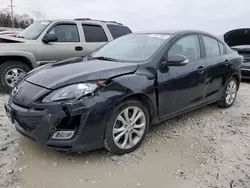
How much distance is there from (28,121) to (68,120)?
0.44 m

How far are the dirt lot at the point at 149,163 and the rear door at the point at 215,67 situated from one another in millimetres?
755

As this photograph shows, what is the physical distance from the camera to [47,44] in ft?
19.8

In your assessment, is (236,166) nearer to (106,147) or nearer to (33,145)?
(106,147)

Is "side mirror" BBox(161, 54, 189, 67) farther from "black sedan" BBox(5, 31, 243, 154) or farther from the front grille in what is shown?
the front grille

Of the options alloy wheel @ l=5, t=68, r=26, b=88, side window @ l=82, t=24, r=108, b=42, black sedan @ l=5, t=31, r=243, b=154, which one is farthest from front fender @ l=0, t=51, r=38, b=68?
black sedan @ l=5, t=31, r=243, b=154

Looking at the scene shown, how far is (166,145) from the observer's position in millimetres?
3506

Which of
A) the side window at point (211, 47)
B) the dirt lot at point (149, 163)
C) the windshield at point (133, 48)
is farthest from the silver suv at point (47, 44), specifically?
the side window at point (211, 47)

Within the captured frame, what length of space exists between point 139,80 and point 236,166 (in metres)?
1.49

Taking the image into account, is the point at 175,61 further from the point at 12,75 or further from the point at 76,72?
the point at 12,75

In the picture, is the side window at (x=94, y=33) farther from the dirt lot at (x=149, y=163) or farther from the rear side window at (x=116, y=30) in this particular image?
the dirt lot at (x=149, y=163)

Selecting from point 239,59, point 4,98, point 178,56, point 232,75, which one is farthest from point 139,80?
point 4,98

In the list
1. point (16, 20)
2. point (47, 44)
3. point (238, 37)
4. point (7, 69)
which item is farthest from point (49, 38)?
point (16, 20)

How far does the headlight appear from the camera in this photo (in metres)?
2.80

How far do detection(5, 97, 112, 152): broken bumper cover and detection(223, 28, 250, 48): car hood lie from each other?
21.8ft
